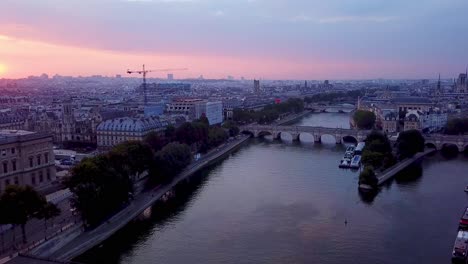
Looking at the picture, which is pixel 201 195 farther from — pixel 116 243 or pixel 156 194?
pixel 116 243

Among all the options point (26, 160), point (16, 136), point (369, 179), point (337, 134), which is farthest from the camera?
point (337, 134)

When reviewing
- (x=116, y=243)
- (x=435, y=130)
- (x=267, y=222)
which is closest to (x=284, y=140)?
(x=435, y=130)

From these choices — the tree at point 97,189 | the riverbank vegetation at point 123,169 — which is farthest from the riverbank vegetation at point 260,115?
the tree at point 97,189

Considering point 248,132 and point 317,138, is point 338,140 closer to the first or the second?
point 317,138

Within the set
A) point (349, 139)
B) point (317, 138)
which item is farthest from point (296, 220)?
point (349, 139)

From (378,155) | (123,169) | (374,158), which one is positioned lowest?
(374,158)

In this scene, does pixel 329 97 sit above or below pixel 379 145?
above

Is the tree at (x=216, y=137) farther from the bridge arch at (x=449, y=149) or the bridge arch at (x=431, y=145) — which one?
the bridge arch at (x=449, y=149)
